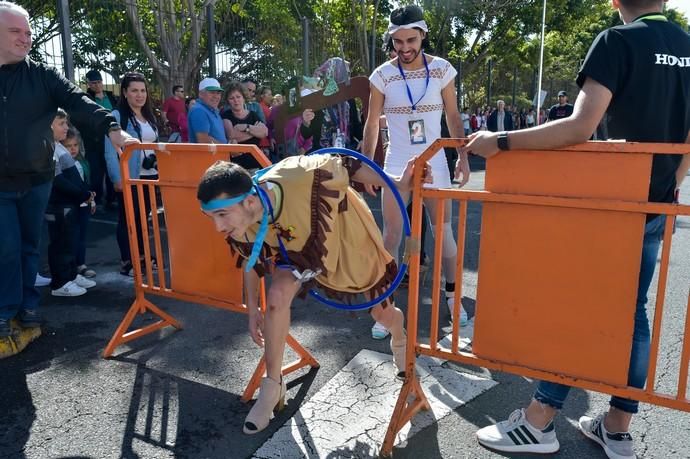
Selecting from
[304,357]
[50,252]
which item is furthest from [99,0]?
[304,357]

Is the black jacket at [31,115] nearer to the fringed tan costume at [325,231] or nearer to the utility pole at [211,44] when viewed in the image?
the fringed tan costume at [325,231]

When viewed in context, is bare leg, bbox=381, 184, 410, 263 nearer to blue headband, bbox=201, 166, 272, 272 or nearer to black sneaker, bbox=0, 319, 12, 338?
blue headband, bbox=201, 166, 272, 272

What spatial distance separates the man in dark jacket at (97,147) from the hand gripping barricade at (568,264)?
557 cm

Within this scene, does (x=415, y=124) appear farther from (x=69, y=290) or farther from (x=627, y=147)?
(x=69, y=290)

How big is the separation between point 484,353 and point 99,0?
7890 millimetres

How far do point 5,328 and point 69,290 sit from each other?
1.14m

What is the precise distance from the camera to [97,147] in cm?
712

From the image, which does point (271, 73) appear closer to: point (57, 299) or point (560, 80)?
point (57, 299)

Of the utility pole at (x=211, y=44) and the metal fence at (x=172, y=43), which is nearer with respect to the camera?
the metal fence at (x=172, y=43)

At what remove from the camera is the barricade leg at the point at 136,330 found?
12.0ft

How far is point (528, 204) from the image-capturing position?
89.1 inches

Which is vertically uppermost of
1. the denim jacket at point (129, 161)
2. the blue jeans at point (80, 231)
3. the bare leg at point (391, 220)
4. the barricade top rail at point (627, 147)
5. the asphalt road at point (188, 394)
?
A: the barricade top rail at point (627, 147)

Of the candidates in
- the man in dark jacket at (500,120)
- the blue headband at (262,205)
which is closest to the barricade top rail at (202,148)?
the blue headband at (262,205)

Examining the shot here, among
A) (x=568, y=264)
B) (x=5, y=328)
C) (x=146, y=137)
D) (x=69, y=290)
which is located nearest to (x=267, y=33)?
(x=146, y=137)
